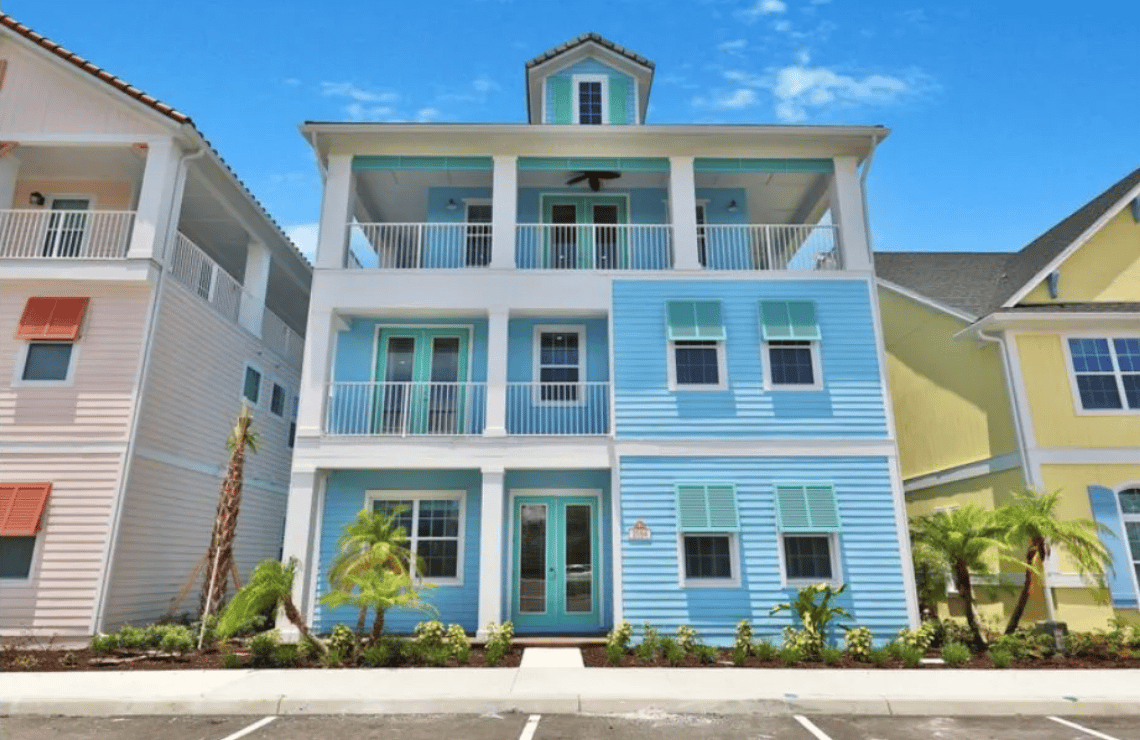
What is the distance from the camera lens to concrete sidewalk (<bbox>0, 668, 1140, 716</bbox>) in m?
7.04

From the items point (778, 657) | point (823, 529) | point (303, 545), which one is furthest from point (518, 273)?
point (778, 657)

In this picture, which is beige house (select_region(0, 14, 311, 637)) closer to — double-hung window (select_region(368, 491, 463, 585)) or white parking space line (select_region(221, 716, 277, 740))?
double-hung window (select_region(368, 491, 463, 585))

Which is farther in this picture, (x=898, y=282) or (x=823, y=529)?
(x=898, y=282)

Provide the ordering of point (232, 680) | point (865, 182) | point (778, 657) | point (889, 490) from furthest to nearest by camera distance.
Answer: point (865, 182)
point (889, 490)
point (778, 657)
point (232, 680)

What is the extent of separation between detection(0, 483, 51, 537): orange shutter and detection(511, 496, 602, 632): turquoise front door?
784cm

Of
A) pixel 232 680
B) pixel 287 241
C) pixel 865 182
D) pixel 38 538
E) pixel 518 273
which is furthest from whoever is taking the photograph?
pixel 287 241

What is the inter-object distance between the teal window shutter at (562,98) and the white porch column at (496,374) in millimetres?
5882

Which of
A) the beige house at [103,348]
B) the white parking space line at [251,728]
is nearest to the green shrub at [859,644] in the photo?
the white parking space line at [251,728]

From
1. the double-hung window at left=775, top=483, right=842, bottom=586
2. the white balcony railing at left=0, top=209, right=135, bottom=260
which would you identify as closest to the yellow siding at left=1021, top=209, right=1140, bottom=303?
the double-hung window at left=775, top=483, right=842, bottom=586

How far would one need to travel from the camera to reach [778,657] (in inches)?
379

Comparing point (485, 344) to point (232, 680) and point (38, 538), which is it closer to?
point (232, 680)

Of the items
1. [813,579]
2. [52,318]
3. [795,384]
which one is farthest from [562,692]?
[52,318]

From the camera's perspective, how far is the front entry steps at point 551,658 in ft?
29.7

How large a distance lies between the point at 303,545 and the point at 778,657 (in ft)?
26.0
